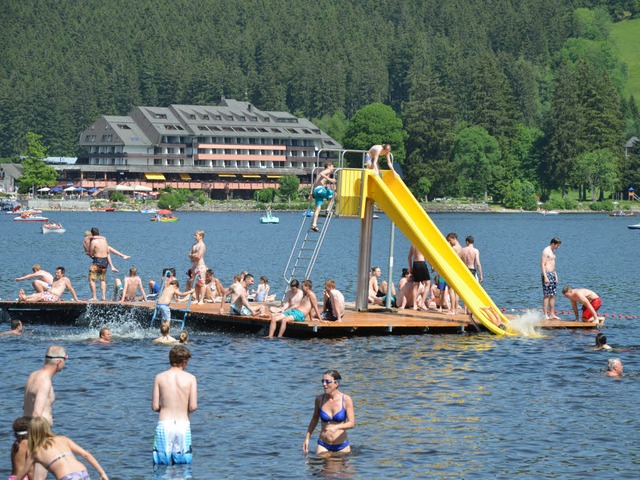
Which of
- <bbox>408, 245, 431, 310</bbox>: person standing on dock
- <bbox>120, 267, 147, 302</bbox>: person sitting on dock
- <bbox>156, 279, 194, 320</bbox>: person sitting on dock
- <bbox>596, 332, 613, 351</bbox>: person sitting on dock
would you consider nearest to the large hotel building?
<bbox>120, 267, 147, 302</bbox>: person sitting on dock

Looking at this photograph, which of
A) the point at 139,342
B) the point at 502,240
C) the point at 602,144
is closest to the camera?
the point at 139,342

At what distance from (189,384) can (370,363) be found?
11613 millimetres

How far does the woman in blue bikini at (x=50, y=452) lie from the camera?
41.5 ft

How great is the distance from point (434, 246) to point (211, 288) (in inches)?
294

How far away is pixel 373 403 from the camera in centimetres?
2273

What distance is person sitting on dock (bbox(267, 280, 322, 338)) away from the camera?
1186 inches

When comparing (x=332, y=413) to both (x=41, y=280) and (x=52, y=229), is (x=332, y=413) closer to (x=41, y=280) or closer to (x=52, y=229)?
(x=41, y=280)

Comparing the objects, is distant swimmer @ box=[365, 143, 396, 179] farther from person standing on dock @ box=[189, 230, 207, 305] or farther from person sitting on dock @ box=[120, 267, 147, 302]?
person sitting on dock @ box=[120, 267, 147, 302]

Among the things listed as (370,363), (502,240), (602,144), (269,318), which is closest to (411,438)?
(370,363)

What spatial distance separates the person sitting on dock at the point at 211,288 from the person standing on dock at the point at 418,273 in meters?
5.53

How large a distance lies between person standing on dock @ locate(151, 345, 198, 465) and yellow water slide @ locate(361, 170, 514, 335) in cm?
1542

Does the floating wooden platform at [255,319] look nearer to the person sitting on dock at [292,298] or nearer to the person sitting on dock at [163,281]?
the person sitting on dock at [292,298]

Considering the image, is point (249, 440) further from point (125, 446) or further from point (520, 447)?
point (520, 447)

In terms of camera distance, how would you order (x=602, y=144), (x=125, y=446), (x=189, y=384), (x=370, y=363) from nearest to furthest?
(x=189, y=384) → (x=125, y=446) → (x=370, y=363) → (x=602, y=144)
